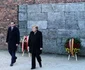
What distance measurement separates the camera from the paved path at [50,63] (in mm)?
10534

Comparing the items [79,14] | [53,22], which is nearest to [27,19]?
[53,22]

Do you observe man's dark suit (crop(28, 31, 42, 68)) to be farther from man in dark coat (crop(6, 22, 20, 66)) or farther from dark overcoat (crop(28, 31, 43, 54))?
man in dark coat (crop(6, 22, 20, 66))

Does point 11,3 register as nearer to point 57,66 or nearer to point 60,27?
point 60,27

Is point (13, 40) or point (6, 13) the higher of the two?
point (6, 13)

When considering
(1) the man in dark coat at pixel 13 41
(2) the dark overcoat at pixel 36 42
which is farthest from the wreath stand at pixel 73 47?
(1) the man in dark coat at pixel 13 41

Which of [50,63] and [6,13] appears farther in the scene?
[6,13]

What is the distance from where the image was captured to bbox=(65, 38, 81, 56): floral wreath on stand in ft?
38.5

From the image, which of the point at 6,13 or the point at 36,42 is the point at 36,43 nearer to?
the point at 36,42

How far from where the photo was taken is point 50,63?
11328 mm

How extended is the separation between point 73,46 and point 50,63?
1227 millimetres

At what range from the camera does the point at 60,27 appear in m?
12.8

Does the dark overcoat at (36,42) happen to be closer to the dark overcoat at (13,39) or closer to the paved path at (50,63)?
the paved path at (50,63)

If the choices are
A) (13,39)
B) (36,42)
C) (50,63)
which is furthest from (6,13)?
(36,42)

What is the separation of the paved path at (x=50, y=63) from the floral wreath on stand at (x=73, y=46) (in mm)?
381
